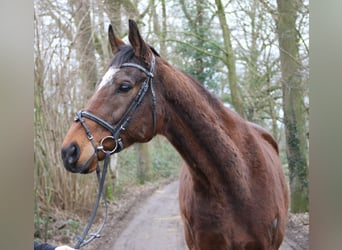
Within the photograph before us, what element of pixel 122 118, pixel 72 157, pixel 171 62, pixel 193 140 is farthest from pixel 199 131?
pixel 171 62

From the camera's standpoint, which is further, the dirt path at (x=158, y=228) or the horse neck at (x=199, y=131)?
the dirt path at (x=158, y=228)

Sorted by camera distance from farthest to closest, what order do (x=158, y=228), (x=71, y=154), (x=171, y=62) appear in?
(x=158, y=228)
(x=171, y=62)
(x=71, y=154)

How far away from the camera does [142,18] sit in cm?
196

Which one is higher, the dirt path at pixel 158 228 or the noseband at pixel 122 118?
the noseband at pixel 122 118

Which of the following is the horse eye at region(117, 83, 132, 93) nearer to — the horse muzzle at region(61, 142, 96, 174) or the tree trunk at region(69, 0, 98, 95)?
the horse muzzle at region(61, 142, 96, 174)

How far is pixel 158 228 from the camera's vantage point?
2113 millimetres

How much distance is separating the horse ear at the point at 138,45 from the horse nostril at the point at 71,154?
40cm

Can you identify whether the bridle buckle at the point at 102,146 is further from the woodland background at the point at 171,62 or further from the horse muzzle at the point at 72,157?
the woodland background at the point at 171,62

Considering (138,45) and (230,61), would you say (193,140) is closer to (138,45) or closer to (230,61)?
(138,45)

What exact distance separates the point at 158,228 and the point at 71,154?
1053 mm

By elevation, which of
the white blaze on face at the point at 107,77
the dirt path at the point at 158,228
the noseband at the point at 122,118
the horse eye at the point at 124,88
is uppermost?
the white blaze on face at the point at 107,77

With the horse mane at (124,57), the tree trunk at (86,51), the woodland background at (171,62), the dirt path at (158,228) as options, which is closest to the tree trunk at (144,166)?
the woodland background at (171,62)

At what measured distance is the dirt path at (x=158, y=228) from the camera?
2.01 meters
